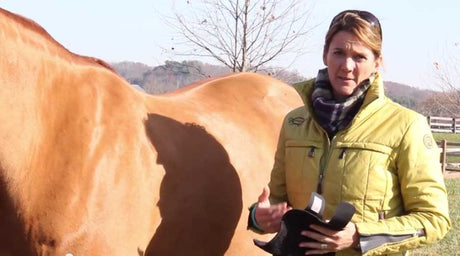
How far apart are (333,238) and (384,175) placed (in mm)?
298

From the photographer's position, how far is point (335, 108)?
232cm

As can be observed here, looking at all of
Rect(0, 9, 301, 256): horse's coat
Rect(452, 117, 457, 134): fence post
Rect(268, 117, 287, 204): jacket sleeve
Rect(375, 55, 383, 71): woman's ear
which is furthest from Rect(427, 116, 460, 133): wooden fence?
Rect(375, 55, 383, 71): woman's ear

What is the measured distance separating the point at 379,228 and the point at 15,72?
1.45m

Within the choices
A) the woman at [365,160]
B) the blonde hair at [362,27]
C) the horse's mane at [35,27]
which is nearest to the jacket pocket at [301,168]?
the woman at [365,160]

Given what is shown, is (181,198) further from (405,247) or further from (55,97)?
(405,247)

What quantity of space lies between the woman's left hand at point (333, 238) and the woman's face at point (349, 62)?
51 cm

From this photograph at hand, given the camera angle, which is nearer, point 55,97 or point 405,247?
point 405,247

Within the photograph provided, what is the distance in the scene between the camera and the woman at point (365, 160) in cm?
216

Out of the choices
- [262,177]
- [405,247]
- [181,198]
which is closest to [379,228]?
[405,247]

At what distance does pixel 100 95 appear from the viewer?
2762 millimetres

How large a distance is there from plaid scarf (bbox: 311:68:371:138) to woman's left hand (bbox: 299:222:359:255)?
0.38m

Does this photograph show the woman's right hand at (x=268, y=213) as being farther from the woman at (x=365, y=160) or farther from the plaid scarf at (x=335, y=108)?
the plaid scarf at (x=335, y=108)

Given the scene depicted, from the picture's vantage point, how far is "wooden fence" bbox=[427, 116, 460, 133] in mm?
40594

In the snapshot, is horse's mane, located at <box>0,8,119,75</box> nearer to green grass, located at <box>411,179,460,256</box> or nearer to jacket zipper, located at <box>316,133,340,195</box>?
jacket zipper, located at <box>316,133,340,195</box>
